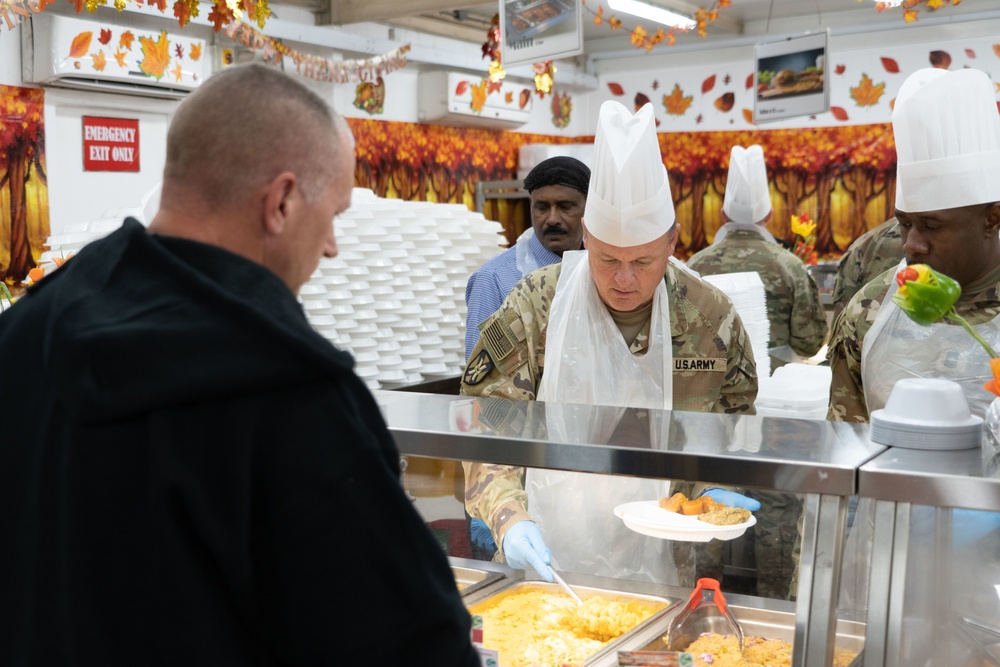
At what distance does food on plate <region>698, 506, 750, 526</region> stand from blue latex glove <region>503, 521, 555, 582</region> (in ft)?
1.05

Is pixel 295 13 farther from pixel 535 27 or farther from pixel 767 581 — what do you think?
pixel 767 581

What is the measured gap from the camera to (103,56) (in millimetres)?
5617

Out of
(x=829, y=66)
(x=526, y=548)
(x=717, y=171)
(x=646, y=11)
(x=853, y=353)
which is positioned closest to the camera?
(x=526, y=548)

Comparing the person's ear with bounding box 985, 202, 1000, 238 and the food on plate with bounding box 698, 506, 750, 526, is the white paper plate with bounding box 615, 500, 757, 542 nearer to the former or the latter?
the food on plate with bounding box 698, 506, 750, 526

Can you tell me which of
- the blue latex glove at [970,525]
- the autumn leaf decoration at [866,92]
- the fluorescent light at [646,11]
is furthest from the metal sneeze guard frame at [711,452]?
the autumn leaf decoration at [866,92]

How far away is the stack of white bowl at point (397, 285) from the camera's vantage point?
4.80 meters

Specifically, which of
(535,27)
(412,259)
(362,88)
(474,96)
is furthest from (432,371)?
(474,96)

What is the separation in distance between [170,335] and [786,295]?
4.12 meters

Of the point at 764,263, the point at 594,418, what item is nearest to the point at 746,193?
the point at 764,263

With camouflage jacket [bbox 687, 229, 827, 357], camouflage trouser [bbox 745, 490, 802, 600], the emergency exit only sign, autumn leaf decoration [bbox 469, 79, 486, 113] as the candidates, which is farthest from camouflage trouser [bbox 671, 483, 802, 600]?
autumn leaf decoration [bbox 469, 79, 486, 113]

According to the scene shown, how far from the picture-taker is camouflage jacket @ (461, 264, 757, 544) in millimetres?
2438

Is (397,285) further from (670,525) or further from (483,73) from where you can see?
(483,73)

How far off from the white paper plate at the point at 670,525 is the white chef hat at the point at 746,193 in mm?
3821

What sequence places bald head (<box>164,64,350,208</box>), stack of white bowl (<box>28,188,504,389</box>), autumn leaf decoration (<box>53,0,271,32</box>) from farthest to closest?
stack of white bowl (<box>28,188,504,389</box>) < autumn leaf decoration (<box>53,0,271,32</box>) < bald head (<box>164,64,350,208</box>)
